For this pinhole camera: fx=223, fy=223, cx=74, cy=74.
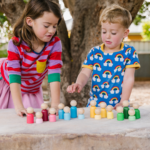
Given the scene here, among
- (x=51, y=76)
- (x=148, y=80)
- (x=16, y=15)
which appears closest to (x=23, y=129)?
(x=51, y=76)

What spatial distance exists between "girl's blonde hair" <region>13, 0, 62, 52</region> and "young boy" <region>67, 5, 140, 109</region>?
0.48 meters

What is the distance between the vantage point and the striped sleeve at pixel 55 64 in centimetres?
205

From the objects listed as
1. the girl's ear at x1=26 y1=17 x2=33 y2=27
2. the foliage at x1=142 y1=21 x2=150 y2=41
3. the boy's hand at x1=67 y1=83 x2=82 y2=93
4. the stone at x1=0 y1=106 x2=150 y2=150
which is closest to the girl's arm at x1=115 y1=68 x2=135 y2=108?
the boy's hand at x1=67 y1=83 x2=82 y2=93

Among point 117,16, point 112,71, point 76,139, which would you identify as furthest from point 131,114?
point 117,16

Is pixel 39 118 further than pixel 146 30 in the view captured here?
No

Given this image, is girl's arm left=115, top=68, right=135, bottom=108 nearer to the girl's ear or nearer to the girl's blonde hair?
the girl's blonde hair

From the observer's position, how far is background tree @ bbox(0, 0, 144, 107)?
3.70 metres

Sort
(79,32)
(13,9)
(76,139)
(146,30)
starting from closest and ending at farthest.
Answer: (76,139) → (13,9) → (79,32) → (146,30)

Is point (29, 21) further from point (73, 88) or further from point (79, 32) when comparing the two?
point (79, 32)

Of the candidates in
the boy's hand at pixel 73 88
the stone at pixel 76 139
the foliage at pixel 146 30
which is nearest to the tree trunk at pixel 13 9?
the boy's hand at pixel 73 88

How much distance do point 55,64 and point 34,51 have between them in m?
0.23

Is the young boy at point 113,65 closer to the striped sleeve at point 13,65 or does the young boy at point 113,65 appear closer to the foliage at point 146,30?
the striped sleeve at point 13,65

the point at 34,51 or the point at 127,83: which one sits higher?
the point at 34,51

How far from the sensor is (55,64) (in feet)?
6.87
